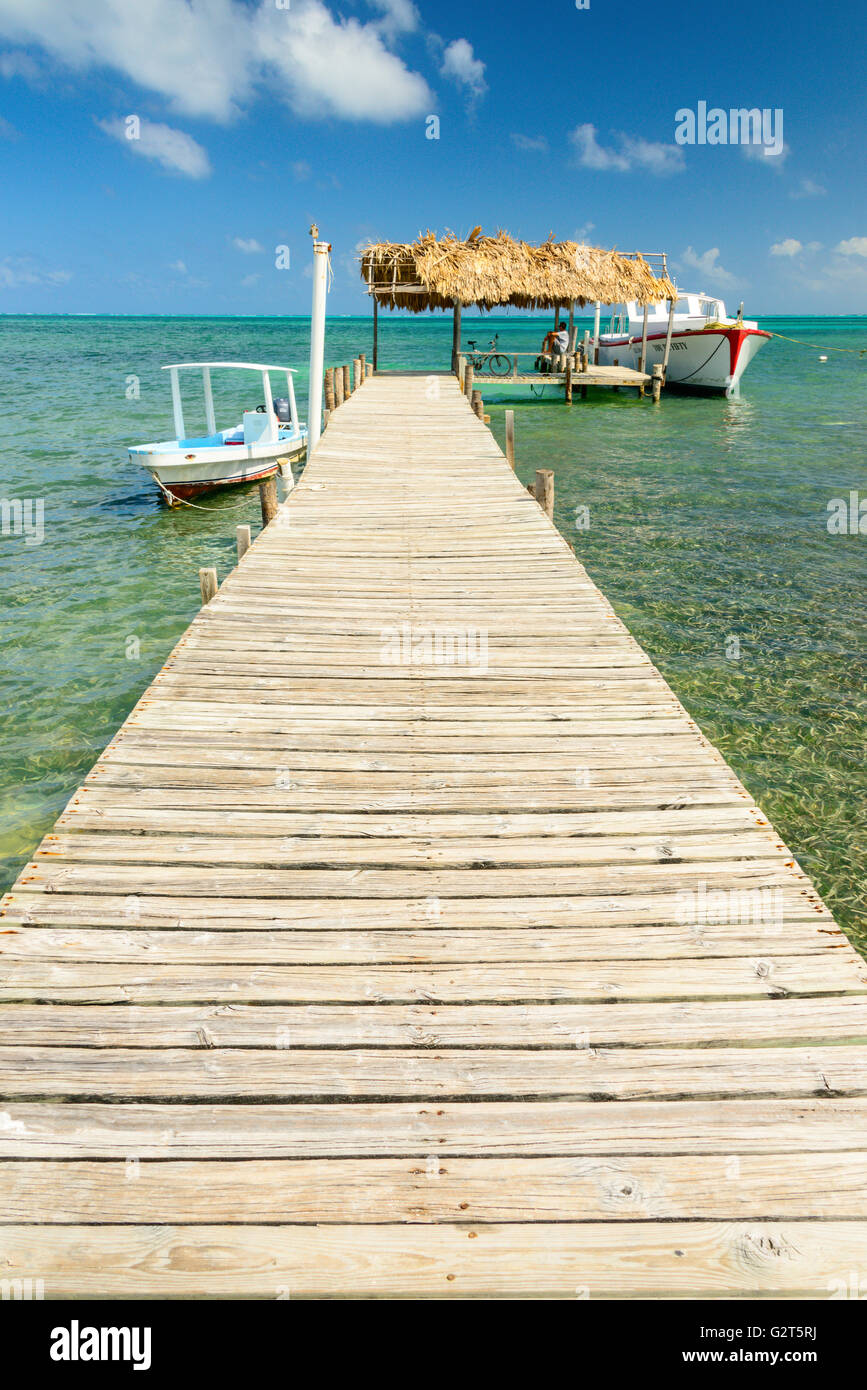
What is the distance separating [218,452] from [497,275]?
1390cm

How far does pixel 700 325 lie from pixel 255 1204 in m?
40.2

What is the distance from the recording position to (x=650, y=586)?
12.6 m

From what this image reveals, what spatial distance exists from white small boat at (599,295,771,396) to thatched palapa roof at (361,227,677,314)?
13.7 ft

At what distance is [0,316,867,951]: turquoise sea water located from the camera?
7.62 meters

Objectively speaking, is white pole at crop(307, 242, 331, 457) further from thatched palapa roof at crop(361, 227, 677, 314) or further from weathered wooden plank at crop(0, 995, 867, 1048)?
weathered wooden plank at crop(0, 995, 867, 1048)

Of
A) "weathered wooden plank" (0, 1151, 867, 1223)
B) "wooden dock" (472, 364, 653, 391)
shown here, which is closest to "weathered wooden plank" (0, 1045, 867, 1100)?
"weathered wooden plank" (0, 1151, 867, 1223)

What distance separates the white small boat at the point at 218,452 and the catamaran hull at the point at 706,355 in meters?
22.1

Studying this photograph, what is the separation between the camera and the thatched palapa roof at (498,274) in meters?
24.5

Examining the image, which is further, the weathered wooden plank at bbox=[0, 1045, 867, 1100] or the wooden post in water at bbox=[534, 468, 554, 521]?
the wooden post in water at bbox=[534, 468, 554, 521]

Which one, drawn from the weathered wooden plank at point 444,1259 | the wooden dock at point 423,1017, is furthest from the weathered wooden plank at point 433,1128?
the weathered wooden plank at point 444,1259

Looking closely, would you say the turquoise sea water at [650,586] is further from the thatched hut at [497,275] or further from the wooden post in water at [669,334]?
the wooden post in water at [669,334]

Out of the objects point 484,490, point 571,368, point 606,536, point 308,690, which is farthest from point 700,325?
point 308,690

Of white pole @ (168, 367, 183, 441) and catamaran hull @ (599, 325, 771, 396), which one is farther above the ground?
catamaran hull @ (599, 325, 771, 396)
